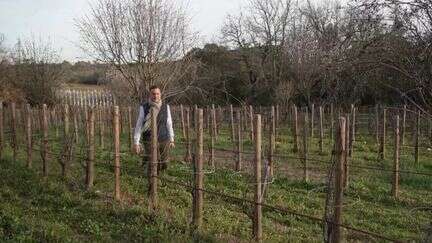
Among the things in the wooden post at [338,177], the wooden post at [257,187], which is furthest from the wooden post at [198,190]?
the wooden post at [338,177]

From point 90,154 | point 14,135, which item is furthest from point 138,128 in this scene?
point 14,135

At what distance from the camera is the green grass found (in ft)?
21.6

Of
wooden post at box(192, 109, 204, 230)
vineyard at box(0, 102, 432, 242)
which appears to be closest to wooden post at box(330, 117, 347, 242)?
vineyard at box(0, 102, 432, 242)

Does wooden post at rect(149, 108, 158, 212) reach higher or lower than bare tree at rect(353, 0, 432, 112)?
lower

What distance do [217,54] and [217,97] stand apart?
369 cm

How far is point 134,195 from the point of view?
8719 millimetres

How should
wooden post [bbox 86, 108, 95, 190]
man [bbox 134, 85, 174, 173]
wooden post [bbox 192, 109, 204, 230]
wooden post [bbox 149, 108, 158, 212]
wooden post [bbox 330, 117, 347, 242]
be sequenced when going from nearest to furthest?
wooden post [bbox 330, 117, 347, 242] < wooden post [bbox 192, 109, 204, 230] < wooden post [bbox 149, 108, 158, 212] < wooden post [bbox 86, 108, 95, 190] < man [bbox 134, 85, 174, 173]

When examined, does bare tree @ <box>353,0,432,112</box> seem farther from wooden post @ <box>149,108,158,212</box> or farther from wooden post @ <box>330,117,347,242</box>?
wooden post @ <box>149,108,158,212</box>

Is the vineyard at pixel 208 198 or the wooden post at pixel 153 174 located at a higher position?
the wooden post at pixel 153 174

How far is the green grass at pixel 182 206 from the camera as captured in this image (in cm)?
657

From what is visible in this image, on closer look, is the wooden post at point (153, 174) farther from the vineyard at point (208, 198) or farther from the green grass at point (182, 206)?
the green grass at point (182, 206)

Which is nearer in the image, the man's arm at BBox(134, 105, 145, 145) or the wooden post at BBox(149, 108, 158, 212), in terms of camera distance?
the wooden post at BBox(149, 108, 158, 212)

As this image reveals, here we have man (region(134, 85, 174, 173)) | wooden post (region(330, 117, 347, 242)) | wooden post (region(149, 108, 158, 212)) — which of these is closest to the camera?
wooden post (region(330, 117, 347, 242))

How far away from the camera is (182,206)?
27.3ft
